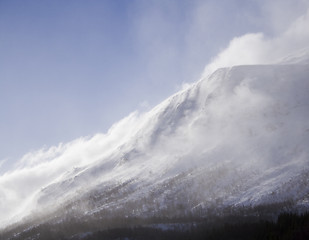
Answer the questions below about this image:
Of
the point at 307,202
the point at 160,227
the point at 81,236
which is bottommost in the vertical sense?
the point at 307,202

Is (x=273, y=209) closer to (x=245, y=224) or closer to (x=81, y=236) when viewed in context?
(x=245, y=224)

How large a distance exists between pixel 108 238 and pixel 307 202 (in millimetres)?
126116

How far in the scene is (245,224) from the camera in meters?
153

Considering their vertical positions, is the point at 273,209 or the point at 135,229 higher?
the point at 135,229

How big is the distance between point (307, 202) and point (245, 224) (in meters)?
68.3

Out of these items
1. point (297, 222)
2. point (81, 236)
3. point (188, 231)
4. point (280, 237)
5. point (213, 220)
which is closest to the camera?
point (280, 237)

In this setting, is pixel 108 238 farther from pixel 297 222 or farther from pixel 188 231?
pixel 297 222

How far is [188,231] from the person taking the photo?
164 metres

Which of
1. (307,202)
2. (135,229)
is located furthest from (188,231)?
(307,202)

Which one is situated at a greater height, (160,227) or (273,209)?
(160,227)

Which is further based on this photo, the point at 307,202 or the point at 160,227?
the point at 307,202

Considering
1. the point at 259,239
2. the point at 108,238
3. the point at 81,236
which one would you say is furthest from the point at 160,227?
the point at 259,239

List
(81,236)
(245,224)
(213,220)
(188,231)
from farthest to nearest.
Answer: (213,220)
(81,236)
(188,231)
(245,224)

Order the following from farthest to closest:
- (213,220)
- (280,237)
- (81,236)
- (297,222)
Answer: (213,220) < (81,236) < (297,222) < (280,237)
